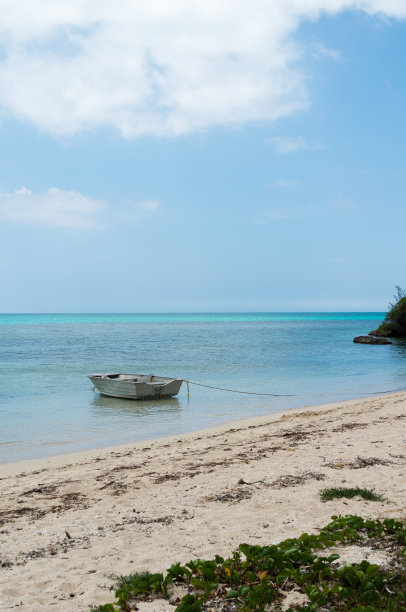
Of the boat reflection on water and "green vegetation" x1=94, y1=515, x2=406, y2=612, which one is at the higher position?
"green vegetation" x1=94, y1=515, x2=406, y2=612

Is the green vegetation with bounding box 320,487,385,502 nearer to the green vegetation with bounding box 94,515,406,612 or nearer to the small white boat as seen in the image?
the green vegetation with bounding box 94,515,406,612

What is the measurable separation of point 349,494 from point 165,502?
8.97ft

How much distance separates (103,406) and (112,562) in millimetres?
15450

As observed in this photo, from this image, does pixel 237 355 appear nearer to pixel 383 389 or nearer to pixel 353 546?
pixel 383 389

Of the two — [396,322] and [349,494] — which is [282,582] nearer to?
[349,494]

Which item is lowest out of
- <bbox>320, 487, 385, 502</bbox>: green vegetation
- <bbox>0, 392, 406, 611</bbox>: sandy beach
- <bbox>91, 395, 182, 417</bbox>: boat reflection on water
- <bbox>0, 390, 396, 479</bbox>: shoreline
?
<bbox>91, 395, 182, 417</bbox>: boat reflection on water

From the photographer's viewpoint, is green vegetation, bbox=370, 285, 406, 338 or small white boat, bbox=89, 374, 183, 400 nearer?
small white boat, bbox=89, 374, 183, 400

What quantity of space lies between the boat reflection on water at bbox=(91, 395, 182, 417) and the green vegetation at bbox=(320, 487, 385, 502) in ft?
39.5

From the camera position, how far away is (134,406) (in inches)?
810

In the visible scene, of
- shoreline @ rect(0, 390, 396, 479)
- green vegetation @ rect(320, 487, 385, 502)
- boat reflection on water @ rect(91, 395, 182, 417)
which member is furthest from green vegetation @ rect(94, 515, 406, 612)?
boat reflection on water @ rect(91, 395, 182, 417)

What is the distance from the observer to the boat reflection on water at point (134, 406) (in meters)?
19.1

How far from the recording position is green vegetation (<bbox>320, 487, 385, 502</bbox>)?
22.8ft

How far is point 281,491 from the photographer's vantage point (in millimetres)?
7539

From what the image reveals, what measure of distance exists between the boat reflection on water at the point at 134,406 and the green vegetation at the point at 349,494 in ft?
39.5
